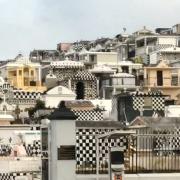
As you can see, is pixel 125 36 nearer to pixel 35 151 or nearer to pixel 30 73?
pixel 30 73

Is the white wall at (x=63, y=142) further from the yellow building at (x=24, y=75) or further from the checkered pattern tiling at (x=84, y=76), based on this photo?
the yellow building at (x=24, y=75)

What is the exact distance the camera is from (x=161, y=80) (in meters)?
53.9

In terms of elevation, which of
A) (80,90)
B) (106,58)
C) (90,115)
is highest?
(106,58)

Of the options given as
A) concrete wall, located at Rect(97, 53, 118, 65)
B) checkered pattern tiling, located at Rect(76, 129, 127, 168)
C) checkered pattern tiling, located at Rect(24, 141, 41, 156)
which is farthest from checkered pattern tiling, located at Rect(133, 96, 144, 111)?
concrete wall, located at Rect(97, 53, 118, 65)

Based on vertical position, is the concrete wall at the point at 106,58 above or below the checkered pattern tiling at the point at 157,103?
above

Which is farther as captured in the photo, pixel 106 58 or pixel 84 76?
pixel 106 58

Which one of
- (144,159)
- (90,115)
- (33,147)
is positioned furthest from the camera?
(90,115)

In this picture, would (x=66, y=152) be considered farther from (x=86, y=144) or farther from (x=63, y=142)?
(x=86, y=144)

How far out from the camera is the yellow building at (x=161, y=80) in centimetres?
5328

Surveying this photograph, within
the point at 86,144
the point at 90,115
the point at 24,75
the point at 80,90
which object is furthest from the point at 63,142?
the point at 24,75

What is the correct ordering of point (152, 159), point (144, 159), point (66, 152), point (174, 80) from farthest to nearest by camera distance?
point (174, 80), point (144, 159), point (152, 159), point (66, 152)

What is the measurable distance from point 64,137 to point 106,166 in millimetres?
1772

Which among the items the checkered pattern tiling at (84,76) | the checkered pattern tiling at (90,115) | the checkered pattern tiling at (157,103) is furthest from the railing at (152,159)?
the checkered pattern tiling at (84,76)

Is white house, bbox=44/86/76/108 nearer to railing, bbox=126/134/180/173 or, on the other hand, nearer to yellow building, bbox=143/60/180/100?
yellow building, bbox=143/60/180/100
